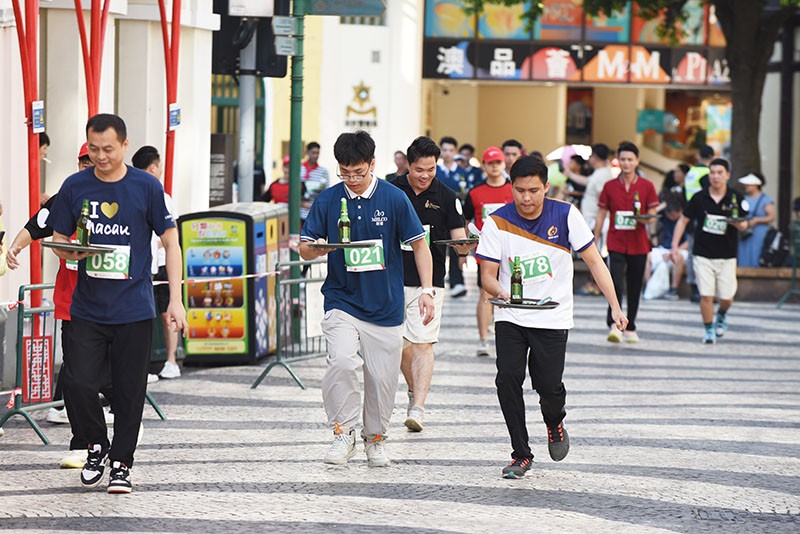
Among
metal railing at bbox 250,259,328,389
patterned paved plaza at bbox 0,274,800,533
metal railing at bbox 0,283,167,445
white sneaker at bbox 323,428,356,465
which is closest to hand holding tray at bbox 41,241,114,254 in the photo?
patterned paved plaza at bbox 0,274,800,533

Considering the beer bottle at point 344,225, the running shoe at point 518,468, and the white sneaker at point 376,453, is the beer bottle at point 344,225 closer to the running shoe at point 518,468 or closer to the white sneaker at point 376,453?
the white sneaker at point 376,453

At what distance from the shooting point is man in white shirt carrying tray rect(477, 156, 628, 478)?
8766mm

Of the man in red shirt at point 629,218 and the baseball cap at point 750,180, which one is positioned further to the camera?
the baseball cap at point 750,180

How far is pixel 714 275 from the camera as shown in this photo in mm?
16312

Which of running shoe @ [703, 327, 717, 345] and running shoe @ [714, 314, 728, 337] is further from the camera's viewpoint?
running shoe @ [714, 314, 728, 337]

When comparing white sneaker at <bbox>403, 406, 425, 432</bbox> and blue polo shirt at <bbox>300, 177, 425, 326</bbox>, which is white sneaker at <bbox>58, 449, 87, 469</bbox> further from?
white sneaker at <bbox>403, 406, 425, 432</bbox>

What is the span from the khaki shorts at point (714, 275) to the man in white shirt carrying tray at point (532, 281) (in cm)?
757

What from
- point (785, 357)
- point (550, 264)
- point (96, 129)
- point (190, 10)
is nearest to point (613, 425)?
point (550, 264)

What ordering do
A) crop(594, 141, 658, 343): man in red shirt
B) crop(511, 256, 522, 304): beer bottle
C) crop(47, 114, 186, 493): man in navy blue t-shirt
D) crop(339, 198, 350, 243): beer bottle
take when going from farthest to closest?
1. crop(594, 141, 658, 343): man in red shirt
2. crop(339, 198, 350, 243): beer bottle
3. crop(511, 256, 522, 304): beer bottle
4. crop(47, 114, 186, 493): man in navy blue t-shirt

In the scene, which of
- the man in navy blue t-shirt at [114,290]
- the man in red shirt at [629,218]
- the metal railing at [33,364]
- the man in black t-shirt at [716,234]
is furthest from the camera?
the man in black t-shirt at [716,234]

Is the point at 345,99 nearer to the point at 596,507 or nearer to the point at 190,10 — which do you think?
the point at 190,10

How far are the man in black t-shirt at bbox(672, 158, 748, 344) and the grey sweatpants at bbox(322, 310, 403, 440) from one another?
7.64 m

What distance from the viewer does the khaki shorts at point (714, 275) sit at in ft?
53.3

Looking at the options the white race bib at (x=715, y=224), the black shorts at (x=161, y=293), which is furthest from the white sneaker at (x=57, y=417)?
the white race bib at (x=715, y=224)
